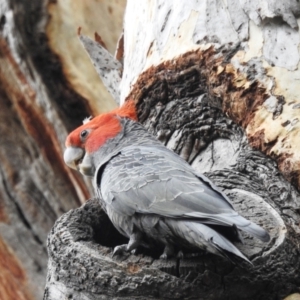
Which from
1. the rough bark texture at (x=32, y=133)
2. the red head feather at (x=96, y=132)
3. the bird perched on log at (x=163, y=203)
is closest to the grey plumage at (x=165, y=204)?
the bird perched on log at (x=163, y=203)

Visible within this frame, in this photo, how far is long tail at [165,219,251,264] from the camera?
113 cm

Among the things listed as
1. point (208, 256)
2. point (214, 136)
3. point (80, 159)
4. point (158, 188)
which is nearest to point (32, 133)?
point (80, 159)

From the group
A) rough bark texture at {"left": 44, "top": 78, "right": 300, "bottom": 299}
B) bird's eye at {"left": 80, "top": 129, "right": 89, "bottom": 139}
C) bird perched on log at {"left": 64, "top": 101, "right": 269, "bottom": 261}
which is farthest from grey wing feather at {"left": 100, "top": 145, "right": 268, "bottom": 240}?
bird's eye at {"left": 80, "top": 129, "right": 89, "bottom": 139}

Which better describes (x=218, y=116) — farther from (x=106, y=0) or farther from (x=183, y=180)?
(x=106, y=0)

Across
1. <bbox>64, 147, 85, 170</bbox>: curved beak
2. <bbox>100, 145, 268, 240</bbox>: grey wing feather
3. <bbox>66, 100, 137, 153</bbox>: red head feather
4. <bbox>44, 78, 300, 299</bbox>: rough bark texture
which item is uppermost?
<bbox>66, 100, 137, 153</bbox>: red head feather

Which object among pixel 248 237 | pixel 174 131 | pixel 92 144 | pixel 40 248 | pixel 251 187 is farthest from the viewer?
pixel 40 248

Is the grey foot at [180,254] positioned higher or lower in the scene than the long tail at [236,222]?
lower

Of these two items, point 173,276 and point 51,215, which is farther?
point 51,215

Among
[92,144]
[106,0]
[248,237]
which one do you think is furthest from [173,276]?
[106,0]

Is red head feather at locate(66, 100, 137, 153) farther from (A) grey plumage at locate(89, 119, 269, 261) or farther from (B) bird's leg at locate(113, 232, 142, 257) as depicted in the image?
(B) bird's leg at locate(113, 232, 142, 257)

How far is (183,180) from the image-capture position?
1316 mm

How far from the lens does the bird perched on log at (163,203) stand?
117 centimetres

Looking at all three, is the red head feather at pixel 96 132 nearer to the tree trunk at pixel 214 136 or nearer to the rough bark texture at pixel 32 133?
the tree trunk at pixel 214 136

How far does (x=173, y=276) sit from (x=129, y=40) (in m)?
1.11
